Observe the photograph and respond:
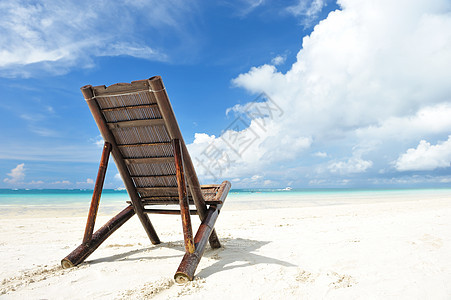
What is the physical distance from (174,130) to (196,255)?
65.3 inches

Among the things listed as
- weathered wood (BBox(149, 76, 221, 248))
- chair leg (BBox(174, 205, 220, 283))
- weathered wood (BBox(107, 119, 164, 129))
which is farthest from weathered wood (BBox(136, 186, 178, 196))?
weathered wood (BBox(107, 119, 164, 129))

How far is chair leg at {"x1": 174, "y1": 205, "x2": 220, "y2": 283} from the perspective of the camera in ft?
10.1

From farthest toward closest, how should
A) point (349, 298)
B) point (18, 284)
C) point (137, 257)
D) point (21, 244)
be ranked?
point (21, 244), point (137, 257), point (18, 284), point (349, 298)

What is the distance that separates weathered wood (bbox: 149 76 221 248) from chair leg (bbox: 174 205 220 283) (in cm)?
16

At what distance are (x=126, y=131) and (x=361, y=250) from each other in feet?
13.5

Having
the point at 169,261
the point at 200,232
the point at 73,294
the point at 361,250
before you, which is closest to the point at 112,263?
the point at 169,261

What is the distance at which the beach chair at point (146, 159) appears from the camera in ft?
11.2

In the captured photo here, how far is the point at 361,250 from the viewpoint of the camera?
13.7 ft

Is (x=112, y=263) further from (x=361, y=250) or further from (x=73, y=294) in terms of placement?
(x=361, y=250)

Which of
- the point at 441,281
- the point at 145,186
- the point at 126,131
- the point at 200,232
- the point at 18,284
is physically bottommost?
the point at 441,281

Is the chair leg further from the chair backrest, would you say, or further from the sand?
the chair backrest

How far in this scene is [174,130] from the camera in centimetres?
359

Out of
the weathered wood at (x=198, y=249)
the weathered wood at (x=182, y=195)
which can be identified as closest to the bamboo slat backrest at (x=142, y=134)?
the weathered wood at (x=182, y=195)

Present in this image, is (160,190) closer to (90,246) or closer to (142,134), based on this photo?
(142,134)
